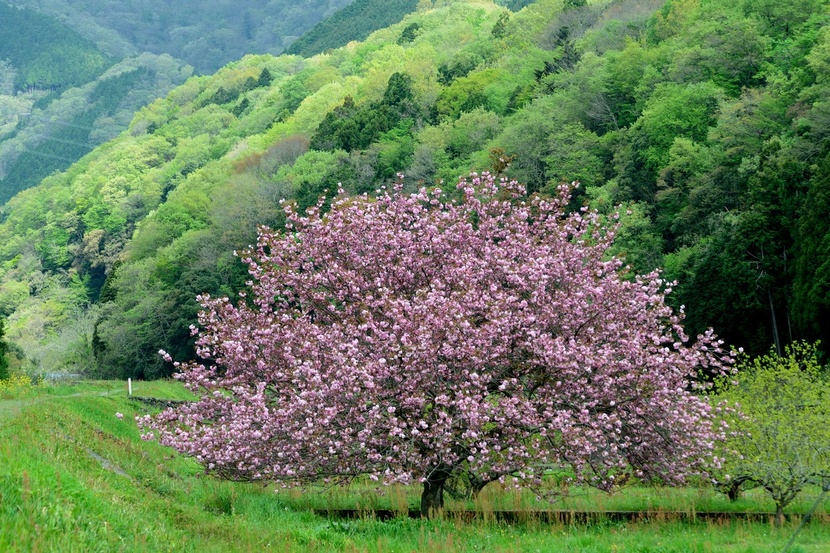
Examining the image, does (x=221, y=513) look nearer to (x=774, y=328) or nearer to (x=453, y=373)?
(x=453, y=373)

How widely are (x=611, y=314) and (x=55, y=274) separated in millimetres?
138005

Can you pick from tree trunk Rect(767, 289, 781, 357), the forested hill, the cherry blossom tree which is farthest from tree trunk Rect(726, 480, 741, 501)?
tree trunk Rect(767, 289, 781, 357)

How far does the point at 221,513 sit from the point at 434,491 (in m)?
4.20

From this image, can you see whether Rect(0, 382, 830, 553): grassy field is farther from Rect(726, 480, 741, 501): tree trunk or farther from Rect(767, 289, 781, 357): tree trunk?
Rect(767, 289, 781, 357): tree trunk

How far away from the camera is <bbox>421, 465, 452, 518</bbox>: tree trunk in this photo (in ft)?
61.2

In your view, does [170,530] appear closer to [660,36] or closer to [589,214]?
[589,214]

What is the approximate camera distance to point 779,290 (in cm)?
4566

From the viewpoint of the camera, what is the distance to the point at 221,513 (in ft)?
62.0

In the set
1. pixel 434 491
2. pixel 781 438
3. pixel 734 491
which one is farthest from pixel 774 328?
pixel 434 491

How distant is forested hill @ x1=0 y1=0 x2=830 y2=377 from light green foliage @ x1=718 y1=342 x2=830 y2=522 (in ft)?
27.7

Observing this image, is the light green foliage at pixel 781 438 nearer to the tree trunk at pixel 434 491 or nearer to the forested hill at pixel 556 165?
the tree trunk at pixel 434 491

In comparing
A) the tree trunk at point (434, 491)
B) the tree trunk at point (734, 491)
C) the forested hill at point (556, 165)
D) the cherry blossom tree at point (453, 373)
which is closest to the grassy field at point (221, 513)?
the tree trunk at point (734, 491)

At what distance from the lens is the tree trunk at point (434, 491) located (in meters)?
18.7

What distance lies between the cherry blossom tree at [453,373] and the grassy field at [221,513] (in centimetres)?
104
